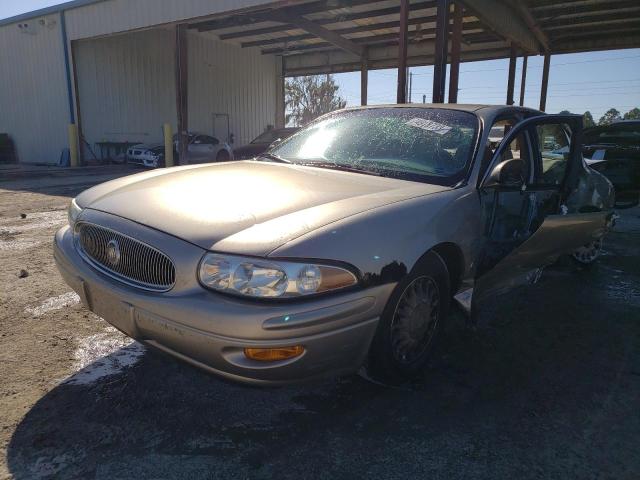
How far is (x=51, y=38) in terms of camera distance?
16.6 metres

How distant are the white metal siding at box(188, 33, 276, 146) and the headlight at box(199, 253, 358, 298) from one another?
784 inches

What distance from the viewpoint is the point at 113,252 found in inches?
91.7

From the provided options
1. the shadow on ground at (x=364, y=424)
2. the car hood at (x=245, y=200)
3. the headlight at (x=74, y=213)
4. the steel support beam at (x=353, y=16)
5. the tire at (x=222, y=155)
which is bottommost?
the shadow on ground at (x=364, y=424)

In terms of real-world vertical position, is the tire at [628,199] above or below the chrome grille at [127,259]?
below

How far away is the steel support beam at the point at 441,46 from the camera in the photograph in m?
9.45

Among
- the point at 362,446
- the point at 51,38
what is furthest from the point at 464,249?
the point at 51,38

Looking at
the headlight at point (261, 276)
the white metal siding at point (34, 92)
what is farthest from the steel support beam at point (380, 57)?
the headlight at point (261, 276)

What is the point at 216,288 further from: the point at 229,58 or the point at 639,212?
the point at 229,58

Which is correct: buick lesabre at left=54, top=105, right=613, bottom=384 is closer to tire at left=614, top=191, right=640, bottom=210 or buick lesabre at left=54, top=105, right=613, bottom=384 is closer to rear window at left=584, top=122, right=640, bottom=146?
tire at left=614, top=191, right=640, bottom=210

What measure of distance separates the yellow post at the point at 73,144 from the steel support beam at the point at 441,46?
1274cm

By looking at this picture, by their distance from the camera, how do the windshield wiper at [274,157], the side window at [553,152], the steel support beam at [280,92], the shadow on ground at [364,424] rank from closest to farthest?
the shadow on ground at [364,424] → the windshield wiper at [274,157] → the side window at [553,152] → the steel support beam at [280,92]

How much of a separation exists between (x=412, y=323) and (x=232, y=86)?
846 inches

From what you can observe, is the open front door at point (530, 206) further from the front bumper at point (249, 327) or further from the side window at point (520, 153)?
the front bumper at point (249, 327)

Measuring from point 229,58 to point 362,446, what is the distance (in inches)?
858
